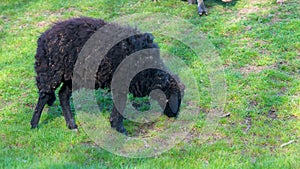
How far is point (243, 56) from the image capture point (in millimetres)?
8688

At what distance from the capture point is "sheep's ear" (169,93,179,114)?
21.6 ft

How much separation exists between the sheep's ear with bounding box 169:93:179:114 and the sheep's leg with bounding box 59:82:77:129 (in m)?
1.55

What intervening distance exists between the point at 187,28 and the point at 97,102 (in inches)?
137

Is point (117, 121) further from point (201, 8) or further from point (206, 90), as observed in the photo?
point (201, 8)

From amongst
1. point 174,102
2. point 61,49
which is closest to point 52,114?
point 61,49

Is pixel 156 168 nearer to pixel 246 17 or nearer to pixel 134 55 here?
pixel 134 55

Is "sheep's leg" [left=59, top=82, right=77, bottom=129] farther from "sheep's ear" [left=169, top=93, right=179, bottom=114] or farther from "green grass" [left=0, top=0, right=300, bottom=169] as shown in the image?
"sheep's ear" [left=169, top=93, right=179, bottom=114]

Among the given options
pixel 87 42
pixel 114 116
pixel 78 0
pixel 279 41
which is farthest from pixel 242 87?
pixel 78 0

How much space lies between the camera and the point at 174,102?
6656mm

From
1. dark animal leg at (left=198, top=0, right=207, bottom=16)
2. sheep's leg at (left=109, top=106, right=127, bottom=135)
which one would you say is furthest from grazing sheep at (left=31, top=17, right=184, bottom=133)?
dark animal leg at (left=198, top=0, right=207, bottom=16)

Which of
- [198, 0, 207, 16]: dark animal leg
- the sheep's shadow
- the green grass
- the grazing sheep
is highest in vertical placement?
the grazing sheep

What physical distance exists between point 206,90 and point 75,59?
2.65 metres

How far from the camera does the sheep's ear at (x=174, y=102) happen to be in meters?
6.60

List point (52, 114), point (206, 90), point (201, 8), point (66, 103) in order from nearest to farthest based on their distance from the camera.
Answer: point (66, 103), point (52, 114), point (206, 90), point (201, 8)
